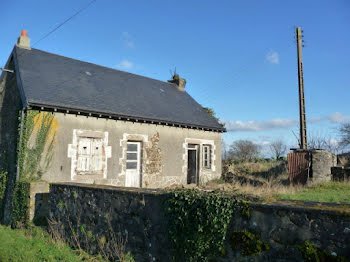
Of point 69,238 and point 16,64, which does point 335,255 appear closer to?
point 69,238

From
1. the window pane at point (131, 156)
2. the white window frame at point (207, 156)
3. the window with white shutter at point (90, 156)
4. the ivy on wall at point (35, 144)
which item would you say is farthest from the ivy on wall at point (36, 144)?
the white window frame at point (207, 156)

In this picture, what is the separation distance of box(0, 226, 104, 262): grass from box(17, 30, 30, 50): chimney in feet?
27.8

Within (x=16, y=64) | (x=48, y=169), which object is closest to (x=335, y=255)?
(x=48, y=169)

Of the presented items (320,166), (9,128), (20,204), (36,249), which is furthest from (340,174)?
(9,128)

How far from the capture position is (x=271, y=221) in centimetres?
345

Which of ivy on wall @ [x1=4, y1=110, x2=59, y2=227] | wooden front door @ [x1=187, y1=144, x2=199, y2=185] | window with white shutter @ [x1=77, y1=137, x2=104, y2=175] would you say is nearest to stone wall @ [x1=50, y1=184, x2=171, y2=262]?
ivy on wall @ [x1=4, y1=110, x2=59, y2=227]

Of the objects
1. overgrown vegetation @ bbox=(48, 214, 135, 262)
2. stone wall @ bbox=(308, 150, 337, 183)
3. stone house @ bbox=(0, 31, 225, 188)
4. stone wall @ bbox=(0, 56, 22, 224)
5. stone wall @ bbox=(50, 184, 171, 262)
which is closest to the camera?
stone wall @ bbox=(50, 184, 171, 262)

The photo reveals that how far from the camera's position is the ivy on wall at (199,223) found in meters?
3.74

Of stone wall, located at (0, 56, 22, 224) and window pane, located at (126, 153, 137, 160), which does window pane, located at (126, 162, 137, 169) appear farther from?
stone wall, located at (0, 56, 22, 224)

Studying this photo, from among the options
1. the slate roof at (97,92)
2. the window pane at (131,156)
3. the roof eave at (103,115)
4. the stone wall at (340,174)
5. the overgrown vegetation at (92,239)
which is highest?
the slate roof at (97,92)

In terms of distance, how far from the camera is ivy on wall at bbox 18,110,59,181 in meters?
9.15

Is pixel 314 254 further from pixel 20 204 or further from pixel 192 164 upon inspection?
pixel 192 164

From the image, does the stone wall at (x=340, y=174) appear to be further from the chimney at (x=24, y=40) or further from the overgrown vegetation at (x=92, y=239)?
the chimney at (x=24, y=40)

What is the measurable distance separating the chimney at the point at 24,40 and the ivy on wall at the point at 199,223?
11.5 m
